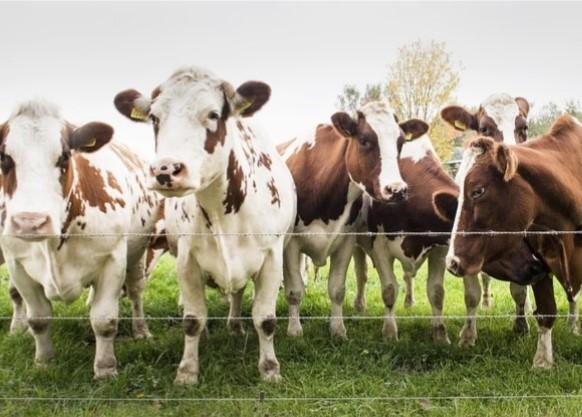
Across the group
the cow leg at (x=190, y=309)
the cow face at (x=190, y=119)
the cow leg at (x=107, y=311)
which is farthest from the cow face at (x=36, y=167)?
the cow leg at (x=190, y=309)

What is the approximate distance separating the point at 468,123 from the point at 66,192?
13.6 feet

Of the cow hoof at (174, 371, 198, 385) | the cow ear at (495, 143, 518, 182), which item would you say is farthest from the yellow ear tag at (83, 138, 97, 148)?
the cow ear at (495, 143, 518, 182)

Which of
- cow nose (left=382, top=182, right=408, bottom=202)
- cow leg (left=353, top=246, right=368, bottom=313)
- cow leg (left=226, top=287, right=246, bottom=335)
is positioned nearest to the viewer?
cow nose (left=382, top=182, right=408, bottom=202)

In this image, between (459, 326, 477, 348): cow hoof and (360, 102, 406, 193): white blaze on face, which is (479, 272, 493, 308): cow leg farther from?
(360, 102, 406, 193): white blaze on face

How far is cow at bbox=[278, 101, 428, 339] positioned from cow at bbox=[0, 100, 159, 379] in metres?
1.64

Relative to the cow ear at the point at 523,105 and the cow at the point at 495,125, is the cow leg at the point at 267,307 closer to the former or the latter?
the cow at the point at 495,125

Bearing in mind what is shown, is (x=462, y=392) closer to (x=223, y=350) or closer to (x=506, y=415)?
(x=506, y=415)

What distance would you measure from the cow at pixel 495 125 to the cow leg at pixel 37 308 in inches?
142

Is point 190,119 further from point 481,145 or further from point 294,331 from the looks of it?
point 294,331

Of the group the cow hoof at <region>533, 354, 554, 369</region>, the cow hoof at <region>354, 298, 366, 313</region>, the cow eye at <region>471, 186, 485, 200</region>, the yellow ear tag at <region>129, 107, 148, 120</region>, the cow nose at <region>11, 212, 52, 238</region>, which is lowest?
the cow hoof at <region>354, 298, 366, 313</region>

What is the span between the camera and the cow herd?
13.4 feet

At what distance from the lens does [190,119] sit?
156 inches

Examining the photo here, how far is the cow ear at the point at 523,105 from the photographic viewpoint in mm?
6752

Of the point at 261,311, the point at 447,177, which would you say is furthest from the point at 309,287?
the point at 261,311
